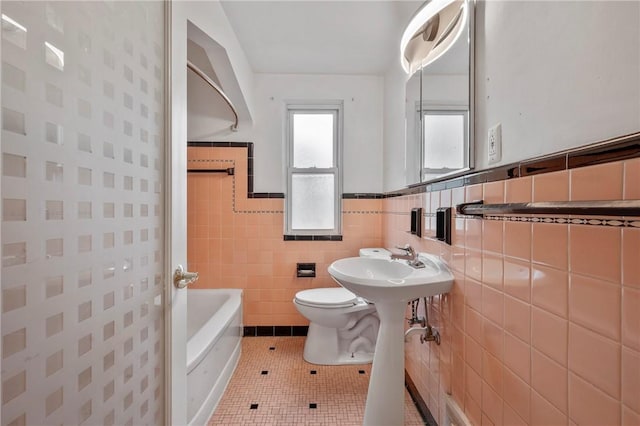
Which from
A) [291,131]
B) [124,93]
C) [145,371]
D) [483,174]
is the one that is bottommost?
[145,371]

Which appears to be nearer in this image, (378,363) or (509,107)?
(509,107)

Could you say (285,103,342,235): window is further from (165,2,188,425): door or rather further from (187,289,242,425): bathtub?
(165,2,188,425): door

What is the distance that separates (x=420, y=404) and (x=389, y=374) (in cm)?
46

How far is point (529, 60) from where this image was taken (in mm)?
782

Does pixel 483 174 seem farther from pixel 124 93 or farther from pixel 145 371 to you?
pixel 145 371

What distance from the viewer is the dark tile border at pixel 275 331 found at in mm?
2316

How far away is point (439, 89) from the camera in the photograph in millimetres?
1326

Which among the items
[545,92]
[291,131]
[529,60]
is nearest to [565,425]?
[545,92]

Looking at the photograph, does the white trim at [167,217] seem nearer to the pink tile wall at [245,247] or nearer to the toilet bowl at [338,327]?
the toilet bowl at [338,327]

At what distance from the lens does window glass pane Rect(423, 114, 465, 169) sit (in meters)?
1.16

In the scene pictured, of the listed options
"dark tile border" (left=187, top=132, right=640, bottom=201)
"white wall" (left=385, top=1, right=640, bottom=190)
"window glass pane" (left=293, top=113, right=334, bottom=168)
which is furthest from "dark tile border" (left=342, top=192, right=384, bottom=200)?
"white wall" (left=385, top=1, right=640, bottom=190)

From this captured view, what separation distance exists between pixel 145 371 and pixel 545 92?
4.25 feet

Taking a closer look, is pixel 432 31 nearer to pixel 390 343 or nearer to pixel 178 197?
pixel 178 197

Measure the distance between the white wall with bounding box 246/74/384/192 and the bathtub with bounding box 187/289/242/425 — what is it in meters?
0.98
